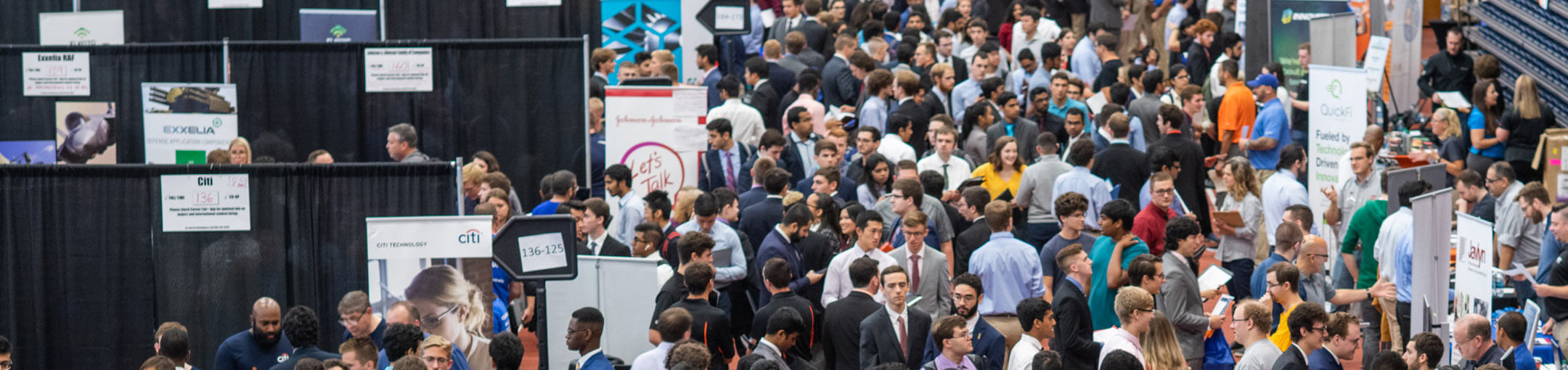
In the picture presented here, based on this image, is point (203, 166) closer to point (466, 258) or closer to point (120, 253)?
point (120, 253)

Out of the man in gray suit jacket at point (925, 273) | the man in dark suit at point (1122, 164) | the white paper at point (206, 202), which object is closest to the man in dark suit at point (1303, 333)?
the man in gray suit jacket at point (925, 273)

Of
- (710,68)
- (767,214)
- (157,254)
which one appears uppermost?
(710,68)

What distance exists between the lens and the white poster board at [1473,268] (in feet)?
27.2

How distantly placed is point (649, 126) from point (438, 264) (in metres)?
3.63

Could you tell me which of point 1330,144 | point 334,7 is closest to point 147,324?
point 334,7

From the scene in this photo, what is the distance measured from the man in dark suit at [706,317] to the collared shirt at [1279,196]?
4456 mm

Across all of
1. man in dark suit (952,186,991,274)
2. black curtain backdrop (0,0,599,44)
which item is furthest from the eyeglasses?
black curtain backdrop (0,0,599,44)

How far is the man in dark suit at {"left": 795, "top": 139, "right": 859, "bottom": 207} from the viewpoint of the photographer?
1050 cm

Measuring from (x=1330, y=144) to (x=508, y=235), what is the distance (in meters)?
7.60

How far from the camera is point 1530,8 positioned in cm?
1625

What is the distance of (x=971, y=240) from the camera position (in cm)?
989

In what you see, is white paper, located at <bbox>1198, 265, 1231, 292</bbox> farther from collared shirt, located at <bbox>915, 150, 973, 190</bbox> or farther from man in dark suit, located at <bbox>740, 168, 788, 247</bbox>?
collared shirt, located at <bbox>915, 150, 973, 190</bbox>

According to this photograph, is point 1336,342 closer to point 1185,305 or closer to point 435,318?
point 1185,305

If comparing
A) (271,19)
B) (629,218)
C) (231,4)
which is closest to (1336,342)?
(629,218)
